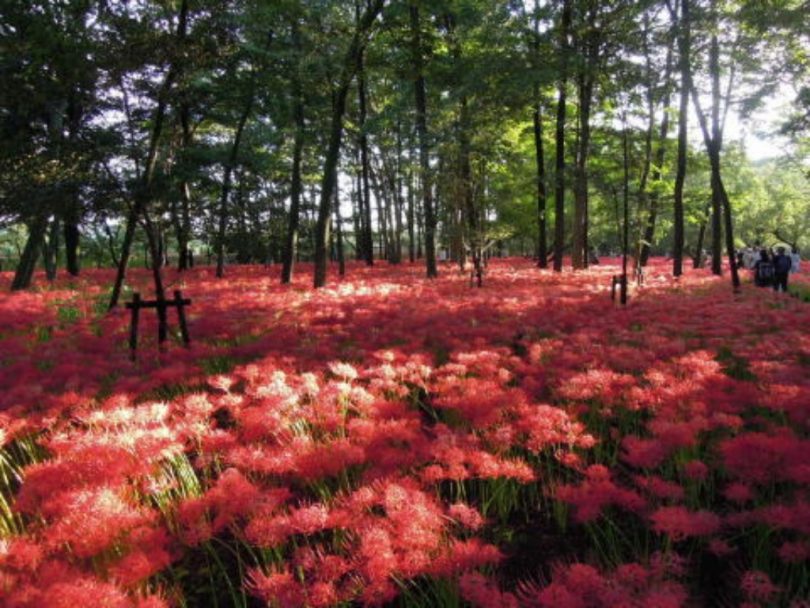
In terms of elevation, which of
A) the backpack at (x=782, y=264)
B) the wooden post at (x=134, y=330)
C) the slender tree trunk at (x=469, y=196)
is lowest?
the wooden post at (x=134, y=330)

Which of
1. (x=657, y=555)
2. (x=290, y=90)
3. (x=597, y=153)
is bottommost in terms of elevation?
(x=657, y=555)

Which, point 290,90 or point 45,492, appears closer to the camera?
point 45,492

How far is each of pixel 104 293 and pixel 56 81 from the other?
843 cm

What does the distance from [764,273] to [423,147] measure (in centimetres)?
1229

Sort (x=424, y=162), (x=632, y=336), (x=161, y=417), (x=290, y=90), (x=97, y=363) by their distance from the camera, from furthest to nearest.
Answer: (x=290, y=90)
(x=424, y=162)
(x=632, y=336)
(x=97, y=363)
(x=161, y=417)

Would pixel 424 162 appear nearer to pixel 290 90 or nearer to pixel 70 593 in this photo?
pixel 290 90

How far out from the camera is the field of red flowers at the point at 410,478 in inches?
110

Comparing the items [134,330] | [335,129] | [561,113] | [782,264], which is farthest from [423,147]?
[134,330]

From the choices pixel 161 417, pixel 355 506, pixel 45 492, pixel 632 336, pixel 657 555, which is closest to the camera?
pixel 657 555

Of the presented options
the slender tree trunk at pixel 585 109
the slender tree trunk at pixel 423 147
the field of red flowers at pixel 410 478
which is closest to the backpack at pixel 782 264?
the slender tree trunk at pixel 585 109

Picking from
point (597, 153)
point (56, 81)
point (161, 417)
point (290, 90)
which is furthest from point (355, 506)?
point (597, 153)

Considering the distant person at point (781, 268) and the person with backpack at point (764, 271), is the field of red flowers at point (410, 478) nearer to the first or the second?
the distant person at point (781, 268)

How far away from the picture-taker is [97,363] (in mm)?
6973

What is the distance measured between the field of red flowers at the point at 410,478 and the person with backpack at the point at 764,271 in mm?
10731
